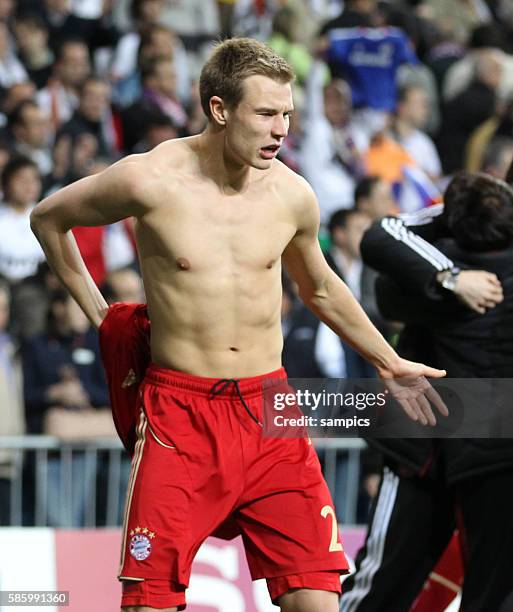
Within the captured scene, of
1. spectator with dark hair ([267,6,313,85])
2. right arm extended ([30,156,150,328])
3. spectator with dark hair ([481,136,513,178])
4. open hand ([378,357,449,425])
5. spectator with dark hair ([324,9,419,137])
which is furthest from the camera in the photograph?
spectator with dark hair ([324,9,419,137])

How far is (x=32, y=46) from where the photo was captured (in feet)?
39.1

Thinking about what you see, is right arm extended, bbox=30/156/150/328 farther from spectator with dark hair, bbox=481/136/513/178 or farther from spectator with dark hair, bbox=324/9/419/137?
spectator with dark hair, bbox=324/9/419/137

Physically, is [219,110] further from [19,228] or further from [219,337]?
[19,228]

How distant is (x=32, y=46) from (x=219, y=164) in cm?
730

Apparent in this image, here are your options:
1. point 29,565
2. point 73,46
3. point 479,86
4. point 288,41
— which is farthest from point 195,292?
point 479,86

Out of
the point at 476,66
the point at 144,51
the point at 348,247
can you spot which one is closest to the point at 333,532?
the point at 348,247

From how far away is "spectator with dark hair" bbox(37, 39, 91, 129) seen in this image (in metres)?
11.4

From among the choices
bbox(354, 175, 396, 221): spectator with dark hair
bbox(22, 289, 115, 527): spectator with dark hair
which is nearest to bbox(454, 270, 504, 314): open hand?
bbox(22, 289, 115, 527): spectator with dark hair

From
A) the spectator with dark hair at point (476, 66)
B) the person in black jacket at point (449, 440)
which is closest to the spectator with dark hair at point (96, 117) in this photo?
the spectator with dark hair at point (476, 66)

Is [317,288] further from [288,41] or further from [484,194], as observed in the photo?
[288,41]

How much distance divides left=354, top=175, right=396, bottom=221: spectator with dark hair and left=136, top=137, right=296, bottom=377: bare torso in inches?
215

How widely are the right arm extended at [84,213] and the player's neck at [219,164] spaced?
25 centimetres

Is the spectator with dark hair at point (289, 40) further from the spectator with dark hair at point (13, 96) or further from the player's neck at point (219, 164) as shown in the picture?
the player's neck at point (219, 164)

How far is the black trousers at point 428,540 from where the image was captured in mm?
5809
